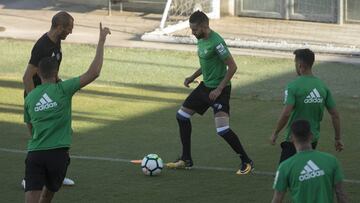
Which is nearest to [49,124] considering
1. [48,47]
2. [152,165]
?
[48,47]

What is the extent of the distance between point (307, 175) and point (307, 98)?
7.84 ft

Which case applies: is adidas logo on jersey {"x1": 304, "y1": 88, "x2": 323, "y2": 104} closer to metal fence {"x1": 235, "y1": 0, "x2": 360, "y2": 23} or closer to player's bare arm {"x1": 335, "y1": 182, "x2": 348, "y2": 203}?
player's bare arm {"x1": 335, "y1": 182, "x2": 348, "y2": 203}

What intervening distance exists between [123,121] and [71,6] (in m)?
12.2

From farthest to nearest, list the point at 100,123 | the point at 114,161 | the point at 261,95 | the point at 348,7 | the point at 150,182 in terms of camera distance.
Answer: the point at 348,7 → the point at 261,95 → the point at 100,123 → the point at 114,161 → the point at 150,182

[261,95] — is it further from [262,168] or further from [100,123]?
[262,168]

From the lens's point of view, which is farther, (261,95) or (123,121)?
(261,95)

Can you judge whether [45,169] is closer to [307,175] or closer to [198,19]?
[307,175]

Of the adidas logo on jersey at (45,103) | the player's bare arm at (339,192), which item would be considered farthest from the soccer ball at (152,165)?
the player's bare arm at (339,192)

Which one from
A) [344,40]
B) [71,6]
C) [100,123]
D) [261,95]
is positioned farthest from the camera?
[71,6]

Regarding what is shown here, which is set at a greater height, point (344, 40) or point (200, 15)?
point (200, 15)

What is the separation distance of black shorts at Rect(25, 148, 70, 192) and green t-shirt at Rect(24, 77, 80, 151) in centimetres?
7

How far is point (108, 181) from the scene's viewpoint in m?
12.0

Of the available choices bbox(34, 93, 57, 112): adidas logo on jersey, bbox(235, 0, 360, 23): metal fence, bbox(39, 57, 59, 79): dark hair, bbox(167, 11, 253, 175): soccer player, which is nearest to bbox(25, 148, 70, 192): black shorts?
bbox(34, 93, 57, 112): adidas logo on jersey

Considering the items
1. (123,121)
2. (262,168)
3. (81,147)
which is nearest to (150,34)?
(123,121)
